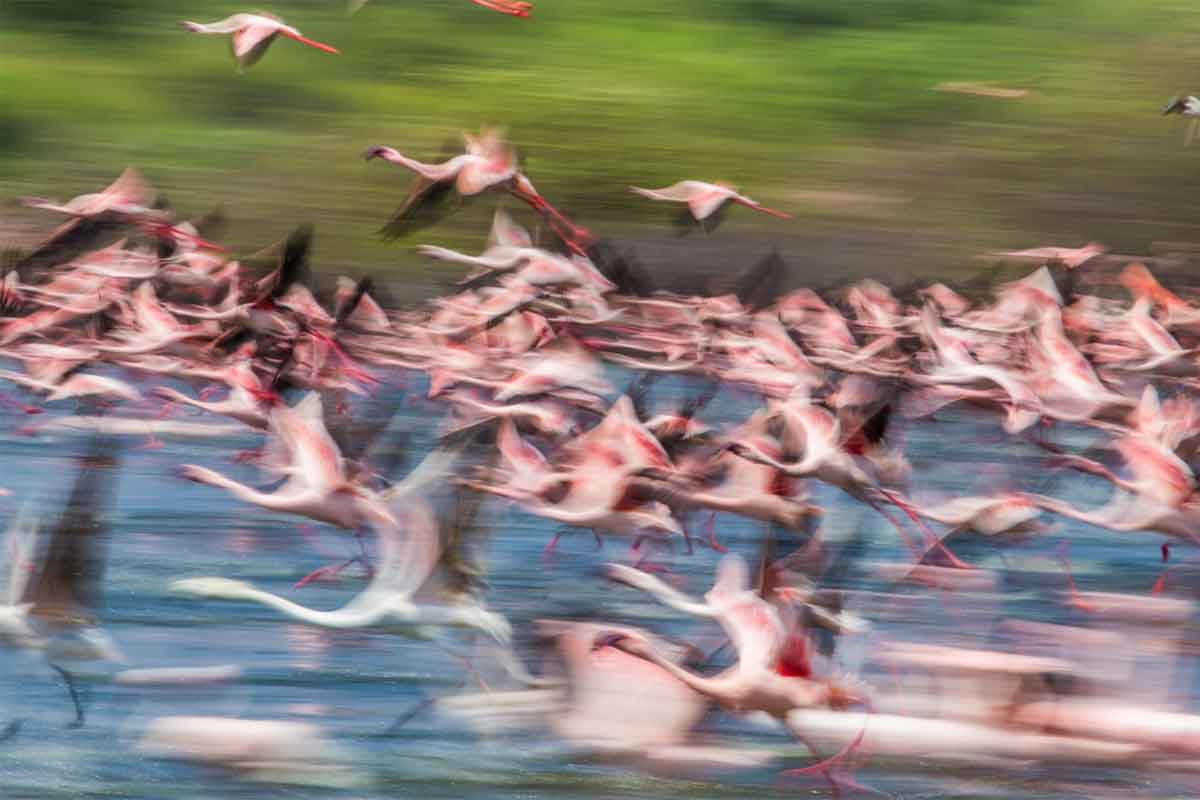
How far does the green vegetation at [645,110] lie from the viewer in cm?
1059

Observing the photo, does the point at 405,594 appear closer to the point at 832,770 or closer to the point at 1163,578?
the point at 832,770

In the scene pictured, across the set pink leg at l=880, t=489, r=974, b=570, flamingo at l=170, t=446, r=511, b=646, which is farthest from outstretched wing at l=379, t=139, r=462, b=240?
flamingo at l=170, t=446, r=511, b=646

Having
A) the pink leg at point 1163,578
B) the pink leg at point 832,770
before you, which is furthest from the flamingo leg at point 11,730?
the pink leg at point 1163,578

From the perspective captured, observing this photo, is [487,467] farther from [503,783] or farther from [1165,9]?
[1165,9]

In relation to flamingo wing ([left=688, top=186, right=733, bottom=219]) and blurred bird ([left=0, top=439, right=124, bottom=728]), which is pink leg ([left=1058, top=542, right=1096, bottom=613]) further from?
blurred bird ([left=0, top=439, right=124, bottom=728])

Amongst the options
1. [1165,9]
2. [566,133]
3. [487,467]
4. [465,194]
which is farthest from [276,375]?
[1165,9]

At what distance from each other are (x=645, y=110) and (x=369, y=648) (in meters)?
5.98

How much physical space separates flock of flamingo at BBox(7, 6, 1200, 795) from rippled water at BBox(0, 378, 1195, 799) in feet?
0.20

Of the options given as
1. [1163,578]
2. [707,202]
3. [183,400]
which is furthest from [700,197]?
[1163,578]

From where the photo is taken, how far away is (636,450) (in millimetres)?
5691

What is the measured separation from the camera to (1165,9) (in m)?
11.8

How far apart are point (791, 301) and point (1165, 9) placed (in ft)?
9.56

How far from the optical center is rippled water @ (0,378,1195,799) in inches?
183

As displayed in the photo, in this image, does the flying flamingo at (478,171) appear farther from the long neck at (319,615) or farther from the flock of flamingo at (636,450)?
the long neck at (319,615)
